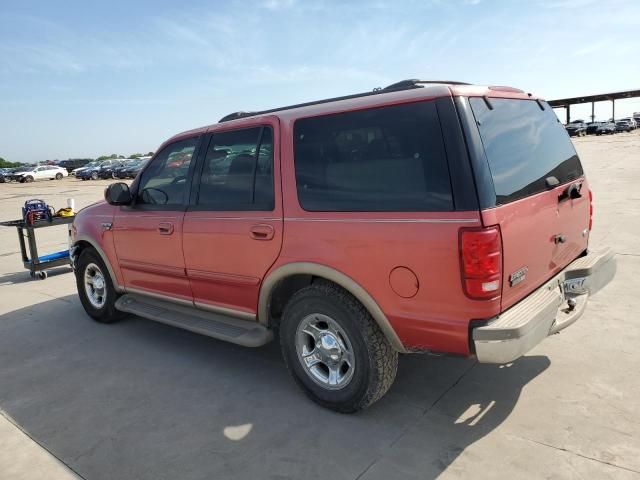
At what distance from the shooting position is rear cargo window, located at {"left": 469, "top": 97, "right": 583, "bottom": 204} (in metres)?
2.79

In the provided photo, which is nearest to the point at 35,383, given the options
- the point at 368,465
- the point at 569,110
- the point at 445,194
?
the point at 368,465

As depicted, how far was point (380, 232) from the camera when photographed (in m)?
2.86

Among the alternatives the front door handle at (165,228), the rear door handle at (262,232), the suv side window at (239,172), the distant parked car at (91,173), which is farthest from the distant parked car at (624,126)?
the rear door handle at (262,232)

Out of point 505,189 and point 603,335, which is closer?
point 505,189

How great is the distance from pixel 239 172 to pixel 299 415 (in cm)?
179

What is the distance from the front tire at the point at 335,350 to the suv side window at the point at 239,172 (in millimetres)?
764

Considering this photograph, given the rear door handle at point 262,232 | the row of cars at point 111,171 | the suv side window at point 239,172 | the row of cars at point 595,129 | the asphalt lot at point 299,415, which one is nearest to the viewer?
the asphalt lot at point 299,415

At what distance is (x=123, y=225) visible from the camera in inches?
187

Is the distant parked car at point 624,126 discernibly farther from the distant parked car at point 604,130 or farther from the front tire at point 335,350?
the front tire at point 335,350

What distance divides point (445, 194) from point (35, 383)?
11.8 ft

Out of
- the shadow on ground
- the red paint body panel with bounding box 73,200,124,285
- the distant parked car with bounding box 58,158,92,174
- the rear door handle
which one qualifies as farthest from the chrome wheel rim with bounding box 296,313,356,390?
the distant parked car with bounding box 58,158,92,174

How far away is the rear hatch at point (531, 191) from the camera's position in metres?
2.72

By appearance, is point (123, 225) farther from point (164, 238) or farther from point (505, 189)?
point (505, 189)

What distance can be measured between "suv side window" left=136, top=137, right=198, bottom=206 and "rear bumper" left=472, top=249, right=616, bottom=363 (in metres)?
2.73
